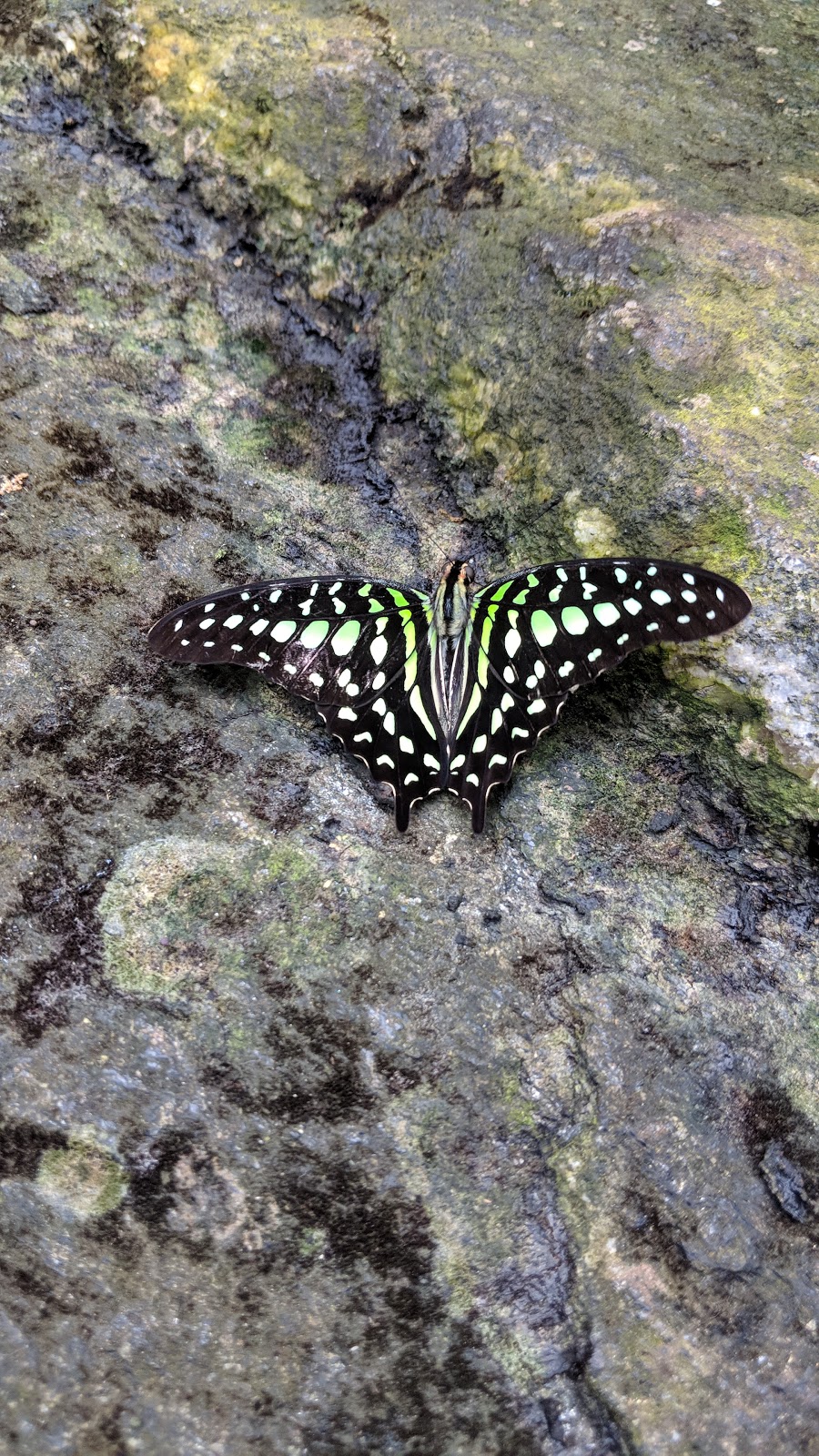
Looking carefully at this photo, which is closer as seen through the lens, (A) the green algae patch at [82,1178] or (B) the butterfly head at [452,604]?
(A) the green algae patch at [82,1178]

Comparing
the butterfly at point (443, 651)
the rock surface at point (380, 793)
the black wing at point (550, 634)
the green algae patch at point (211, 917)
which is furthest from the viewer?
the butterfly at point (443, 651)

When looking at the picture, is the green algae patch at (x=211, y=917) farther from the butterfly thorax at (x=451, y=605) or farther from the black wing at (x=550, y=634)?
the butterfly thorax at (x=451, y=605)

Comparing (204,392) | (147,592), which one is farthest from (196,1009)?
(204,392)

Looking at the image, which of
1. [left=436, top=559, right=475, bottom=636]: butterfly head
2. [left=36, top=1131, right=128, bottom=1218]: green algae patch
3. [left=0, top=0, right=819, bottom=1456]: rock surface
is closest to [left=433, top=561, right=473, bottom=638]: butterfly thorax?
[left=436, top=559, right=475, bottom=636]: butterfly head

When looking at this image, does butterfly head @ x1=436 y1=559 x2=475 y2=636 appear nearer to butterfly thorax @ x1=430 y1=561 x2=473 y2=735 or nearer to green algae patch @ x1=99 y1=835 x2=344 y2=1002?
butterfly thorax @ x1=430 y1=561 x2=473 y2=735

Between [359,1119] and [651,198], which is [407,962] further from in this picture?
[651,198]

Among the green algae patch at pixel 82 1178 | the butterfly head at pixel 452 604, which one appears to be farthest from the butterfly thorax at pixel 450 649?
the green algae patch at pixel 82 1178

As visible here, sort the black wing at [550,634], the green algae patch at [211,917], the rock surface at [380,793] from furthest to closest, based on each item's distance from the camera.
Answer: the black wing at [550,634], the green algae patch at [211,917], the rock surface at [380,793]
